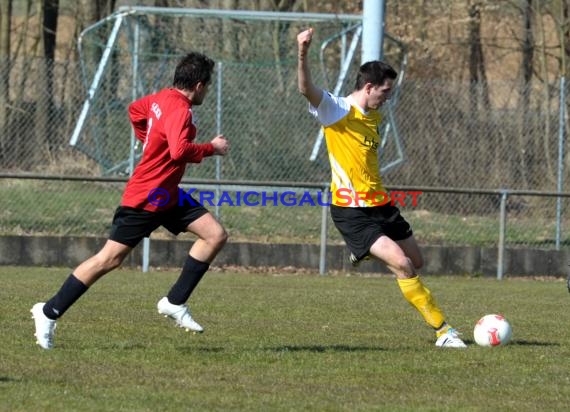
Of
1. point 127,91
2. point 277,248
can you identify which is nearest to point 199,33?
point 127,91

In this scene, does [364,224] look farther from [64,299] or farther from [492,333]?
[64,299]

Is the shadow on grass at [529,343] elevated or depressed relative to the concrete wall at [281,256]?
elevated

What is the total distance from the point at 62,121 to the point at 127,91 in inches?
39.6

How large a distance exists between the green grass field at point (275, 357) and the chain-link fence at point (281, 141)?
14.0 feet

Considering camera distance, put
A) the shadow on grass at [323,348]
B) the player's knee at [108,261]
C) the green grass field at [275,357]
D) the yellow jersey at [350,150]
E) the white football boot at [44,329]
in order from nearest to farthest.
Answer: the green grass field at [275,357]
the white football boot at [44,329]
the player's knee at [108,261]
the shadow on grass at [323,348]
the yellow jersey at [350,150]

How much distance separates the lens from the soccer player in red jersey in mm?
7512

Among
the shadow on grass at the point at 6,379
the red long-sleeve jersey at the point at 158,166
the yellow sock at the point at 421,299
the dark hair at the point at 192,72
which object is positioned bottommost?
the shadow on grass at the point at 6,379

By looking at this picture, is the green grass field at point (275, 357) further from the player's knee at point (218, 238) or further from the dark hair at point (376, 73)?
the dark hair at point (376, 73)

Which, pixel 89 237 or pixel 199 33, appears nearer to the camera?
pixel 89 237

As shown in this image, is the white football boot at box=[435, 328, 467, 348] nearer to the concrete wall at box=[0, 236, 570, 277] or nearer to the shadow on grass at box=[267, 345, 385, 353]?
the shadow on grass at box=[267, 345, 385, 353]

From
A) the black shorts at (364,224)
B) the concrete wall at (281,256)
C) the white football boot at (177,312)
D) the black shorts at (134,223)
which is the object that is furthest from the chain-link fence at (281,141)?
Result: the black shorts at (134,223)

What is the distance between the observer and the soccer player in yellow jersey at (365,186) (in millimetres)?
8180

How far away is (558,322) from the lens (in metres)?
10.3

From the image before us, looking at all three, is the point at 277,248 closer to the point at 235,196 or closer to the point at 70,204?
the point at 235,196
